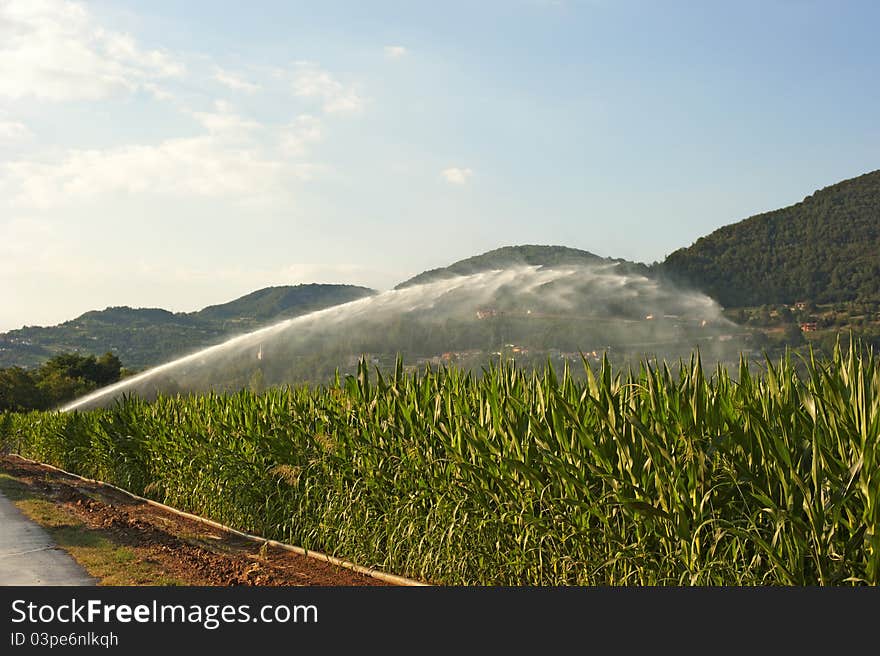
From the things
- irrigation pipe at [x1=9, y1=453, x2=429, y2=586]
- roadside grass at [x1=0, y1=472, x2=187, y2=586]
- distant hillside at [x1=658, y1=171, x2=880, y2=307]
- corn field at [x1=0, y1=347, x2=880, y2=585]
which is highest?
distant hillside at [x1=658, y1=171, x2=880, y2=307]

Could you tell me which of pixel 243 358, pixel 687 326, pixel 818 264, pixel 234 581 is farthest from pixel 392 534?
pixel 818 264

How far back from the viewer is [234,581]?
312 inches

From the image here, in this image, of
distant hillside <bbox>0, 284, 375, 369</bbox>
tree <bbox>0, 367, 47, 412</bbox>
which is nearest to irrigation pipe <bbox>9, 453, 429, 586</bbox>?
tree <bbox>0, 367, 47, 412</bbox>

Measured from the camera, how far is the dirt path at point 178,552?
8.12 meters

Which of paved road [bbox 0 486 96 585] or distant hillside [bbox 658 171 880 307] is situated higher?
distant hillside [bbox 658 171 880 307]

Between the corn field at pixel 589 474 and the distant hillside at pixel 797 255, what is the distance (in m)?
27.2

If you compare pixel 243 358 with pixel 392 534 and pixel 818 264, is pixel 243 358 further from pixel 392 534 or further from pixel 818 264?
pixel 818 264

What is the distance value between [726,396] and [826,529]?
1.19 metres

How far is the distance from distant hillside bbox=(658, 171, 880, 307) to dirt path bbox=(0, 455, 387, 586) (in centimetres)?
2592

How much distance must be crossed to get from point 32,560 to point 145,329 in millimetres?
169036

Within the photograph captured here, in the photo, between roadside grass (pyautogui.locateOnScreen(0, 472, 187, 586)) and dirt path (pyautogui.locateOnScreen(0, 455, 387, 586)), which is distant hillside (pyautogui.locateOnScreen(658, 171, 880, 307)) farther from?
roadside grass (pyautogui.locateOnScreen(0, 472, 187, 586))

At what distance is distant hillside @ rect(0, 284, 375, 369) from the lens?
148250 mm

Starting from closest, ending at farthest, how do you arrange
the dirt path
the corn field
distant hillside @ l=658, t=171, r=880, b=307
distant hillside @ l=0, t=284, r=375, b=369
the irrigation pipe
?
the corn field → the irrigation pipe → the dirt path → distant hillside @ l=658, t=171, r=880, b=307 → distant hillside @ l=0, t=284, r=375, b=369

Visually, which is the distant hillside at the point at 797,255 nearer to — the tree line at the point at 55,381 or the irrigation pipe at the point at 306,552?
the irrigation pipe at the point at 306,552
